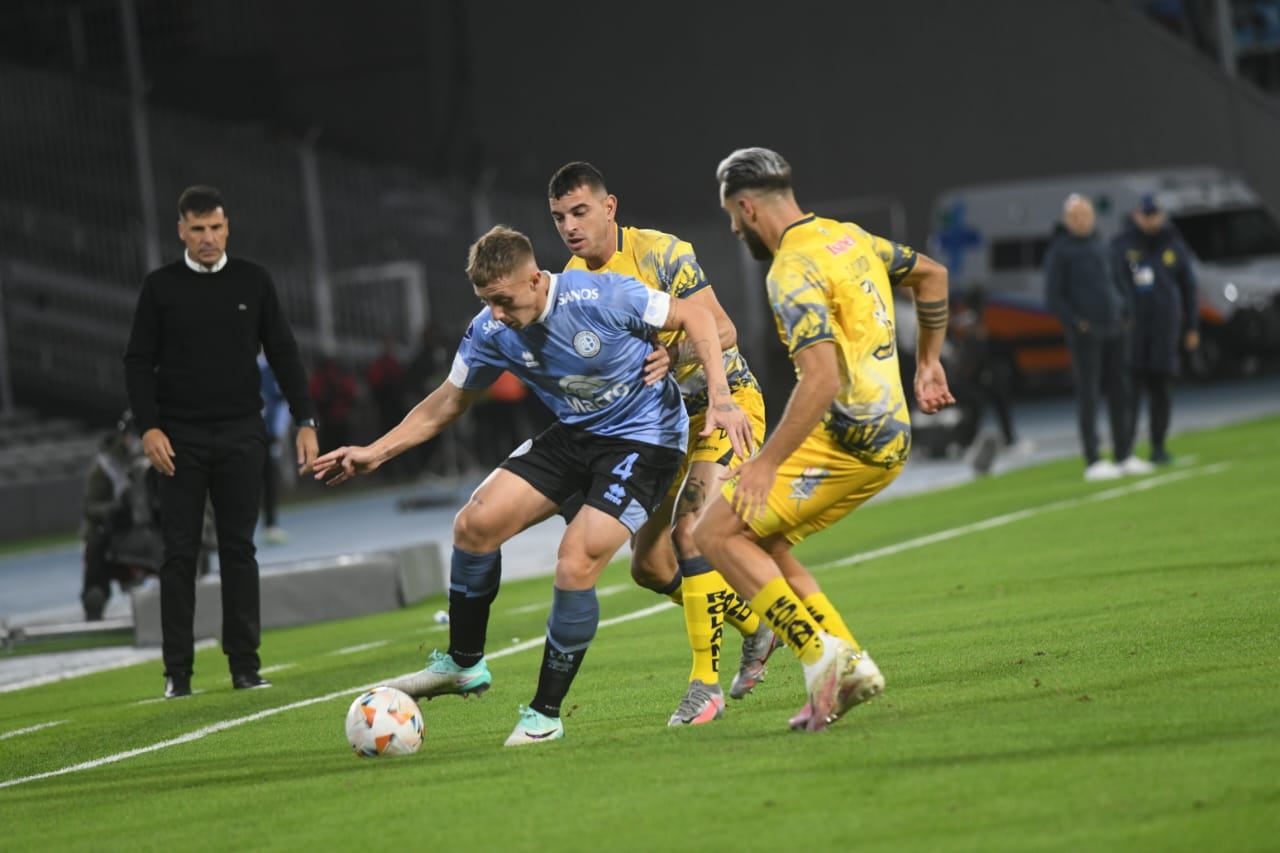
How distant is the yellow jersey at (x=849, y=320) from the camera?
6535 mm

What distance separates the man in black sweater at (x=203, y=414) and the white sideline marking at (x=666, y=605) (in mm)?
941

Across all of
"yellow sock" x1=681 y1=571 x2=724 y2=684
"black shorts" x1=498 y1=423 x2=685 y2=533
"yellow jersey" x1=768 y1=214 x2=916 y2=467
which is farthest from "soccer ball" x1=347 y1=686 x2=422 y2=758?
"yellow jersey" x1=768 y1=214 x2=916 y2=467

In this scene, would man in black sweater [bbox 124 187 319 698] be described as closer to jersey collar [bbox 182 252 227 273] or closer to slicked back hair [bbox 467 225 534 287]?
jersey collar [bbox 182 252 227 273]

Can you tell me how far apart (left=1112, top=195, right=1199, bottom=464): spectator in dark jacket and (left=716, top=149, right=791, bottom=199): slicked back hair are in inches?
449

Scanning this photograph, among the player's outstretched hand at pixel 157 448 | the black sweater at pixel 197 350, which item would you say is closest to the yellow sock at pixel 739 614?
the black sweater at pixel 197 350

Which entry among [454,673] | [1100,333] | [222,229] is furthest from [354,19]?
[454,673]

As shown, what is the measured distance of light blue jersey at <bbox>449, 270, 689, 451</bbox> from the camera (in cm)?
716

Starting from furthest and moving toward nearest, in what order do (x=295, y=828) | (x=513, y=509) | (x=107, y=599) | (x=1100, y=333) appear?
(x=1100, y=333), (x=107, y=599), (x=513, y=509), (x=295, y=828)

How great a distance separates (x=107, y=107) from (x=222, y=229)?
20717 millimetres

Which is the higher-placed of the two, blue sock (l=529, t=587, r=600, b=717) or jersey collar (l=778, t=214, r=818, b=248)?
jersey collar (l=778, t=214, r=818, b=248)

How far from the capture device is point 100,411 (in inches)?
1144

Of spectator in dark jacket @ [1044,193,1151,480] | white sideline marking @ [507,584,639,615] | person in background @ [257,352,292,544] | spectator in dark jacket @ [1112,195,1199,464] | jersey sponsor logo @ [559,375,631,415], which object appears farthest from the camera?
person in background @ [257,352,292,544]

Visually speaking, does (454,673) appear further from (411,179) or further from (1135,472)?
(411,179)

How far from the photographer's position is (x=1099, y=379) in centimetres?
1714
